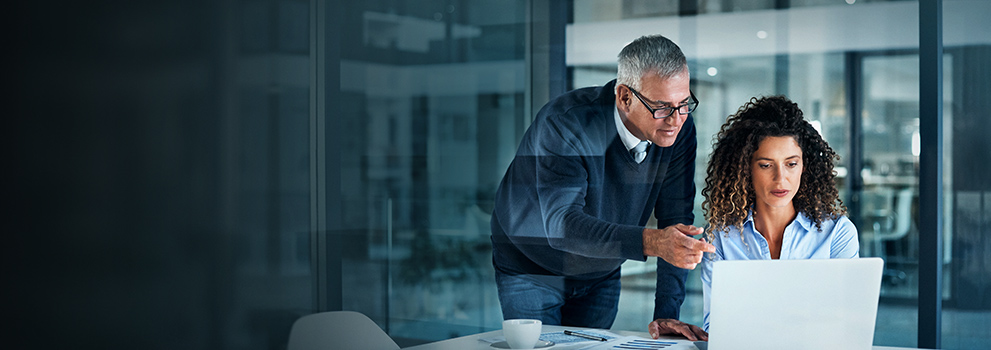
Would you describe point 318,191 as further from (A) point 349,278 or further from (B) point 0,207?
(B) point 0,207

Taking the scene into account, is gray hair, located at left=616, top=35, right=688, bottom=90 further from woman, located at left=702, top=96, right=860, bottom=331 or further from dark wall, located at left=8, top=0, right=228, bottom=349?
dark wall, located at left=8, top=0, right=228, bottom=349

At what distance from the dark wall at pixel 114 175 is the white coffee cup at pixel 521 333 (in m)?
0.85

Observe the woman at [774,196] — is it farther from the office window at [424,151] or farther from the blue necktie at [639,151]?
the office window at [424,151]

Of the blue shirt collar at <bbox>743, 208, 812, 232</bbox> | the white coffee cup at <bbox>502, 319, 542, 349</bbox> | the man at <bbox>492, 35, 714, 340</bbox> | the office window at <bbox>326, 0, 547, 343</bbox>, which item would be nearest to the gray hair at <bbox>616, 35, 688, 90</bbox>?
the man at <bbox>492, 35, 714, 340</bbox>

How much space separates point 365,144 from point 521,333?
1011 millimetres

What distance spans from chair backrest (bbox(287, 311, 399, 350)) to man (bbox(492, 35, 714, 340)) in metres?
0.83

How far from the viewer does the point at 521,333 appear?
5.65ft

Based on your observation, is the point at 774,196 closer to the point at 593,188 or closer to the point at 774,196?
the point at 774,196

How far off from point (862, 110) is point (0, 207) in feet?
9.73

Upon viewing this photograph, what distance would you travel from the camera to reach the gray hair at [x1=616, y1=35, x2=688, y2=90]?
2.97 meters

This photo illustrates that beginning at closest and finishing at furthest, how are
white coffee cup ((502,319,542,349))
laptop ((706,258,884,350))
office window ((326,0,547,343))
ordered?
laptop ((706,258,884,350)) → white coffee cup ((502,319,542,349)) → office window ((326,0,547,343))

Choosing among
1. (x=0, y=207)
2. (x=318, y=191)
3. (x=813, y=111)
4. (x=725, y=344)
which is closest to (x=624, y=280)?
(x=813, y=111)

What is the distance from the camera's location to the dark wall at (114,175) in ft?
6.07

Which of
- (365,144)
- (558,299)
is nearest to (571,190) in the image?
(558,299)
